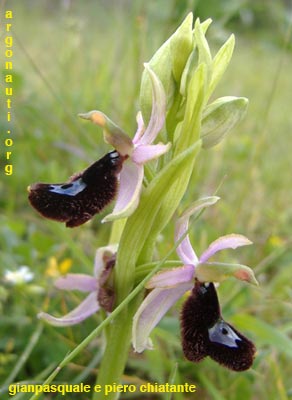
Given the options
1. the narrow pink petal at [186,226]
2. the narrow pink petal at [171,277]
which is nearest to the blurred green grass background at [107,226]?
the narrow pink petal at [186,226]

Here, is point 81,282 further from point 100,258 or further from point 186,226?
point 186,226

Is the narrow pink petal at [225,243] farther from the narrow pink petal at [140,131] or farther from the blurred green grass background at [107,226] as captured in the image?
the narrow pink petal at [140,131]

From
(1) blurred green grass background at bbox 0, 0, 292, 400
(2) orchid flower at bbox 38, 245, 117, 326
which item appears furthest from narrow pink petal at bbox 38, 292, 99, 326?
(1) blurred green grass background at bbox 0, 0, 292, 400

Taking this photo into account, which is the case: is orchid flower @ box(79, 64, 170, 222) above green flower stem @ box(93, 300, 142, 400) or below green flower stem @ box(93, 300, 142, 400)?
above

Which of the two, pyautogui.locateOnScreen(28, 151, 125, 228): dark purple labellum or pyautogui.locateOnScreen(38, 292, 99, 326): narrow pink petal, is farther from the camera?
pyautogui.locateOnScreen(38, 292, 99, 326): narrow pink petal

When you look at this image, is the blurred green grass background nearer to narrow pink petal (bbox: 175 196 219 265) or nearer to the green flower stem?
narrow pink petal (bbox: 175 196 219 265)

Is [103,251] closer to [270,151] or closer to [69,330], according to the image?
[69,330]
